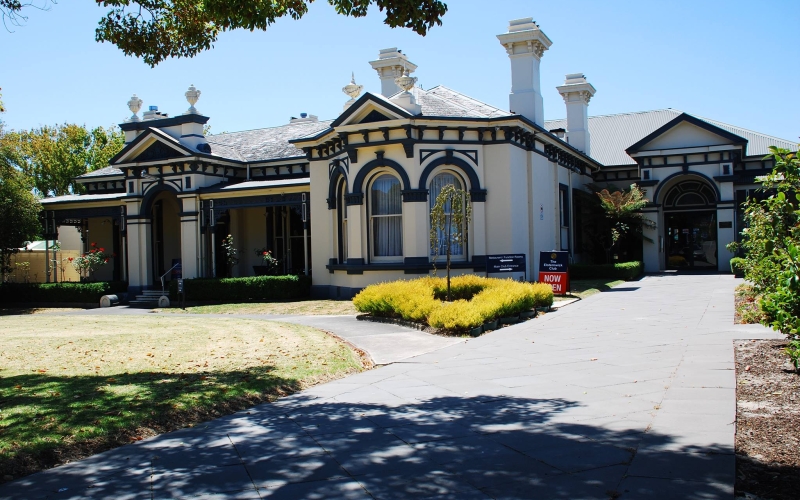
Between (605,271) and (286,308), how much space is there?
11176 mm

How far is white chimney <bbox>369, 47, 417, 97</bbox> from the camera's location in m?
24.1

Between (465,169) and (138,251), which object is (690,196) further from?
(138,251)

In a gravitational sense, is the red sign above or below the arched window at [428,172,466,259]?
below

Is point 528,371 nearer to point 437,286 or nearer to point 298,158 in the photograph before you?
point 437,286

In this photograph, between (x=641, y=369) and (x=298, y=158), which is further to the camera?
(x=298, y=158)

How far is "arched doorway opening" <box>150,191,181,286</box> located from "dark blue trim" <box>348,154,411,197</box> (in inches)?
441

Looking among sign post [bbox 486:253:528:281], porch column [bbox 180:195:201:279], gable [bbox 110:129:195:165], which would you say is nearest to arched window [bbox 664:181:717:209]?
sign post [bbox 486:253:528:281]

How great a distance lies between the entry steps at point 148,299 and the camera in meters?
24.4

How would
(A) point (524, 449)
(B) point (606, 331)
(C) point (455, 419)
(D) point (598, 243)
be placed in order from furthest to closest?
(D) point (598, 243), (B) point (606, 331), (C) point (455, 419), (A) point (524, 449)

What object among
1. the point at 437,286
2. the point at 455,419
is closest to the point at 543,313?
the point at 437,286

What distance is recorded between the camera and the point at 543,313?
1515 cm

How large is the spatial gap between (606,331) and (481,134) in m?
9.60

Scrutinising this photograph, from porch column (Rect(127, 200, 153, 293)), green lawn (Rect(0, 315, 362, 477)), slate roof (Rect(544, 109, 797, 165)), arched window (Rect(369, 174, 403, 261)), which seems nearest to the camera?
green lawn (Rect(0, 315, 362, 477))

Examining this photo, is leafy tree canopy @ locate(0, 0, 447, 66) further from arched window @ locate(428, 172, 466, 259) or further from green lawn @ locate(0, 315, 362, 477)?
arched window @ locate(428, 172, 466, 259)
